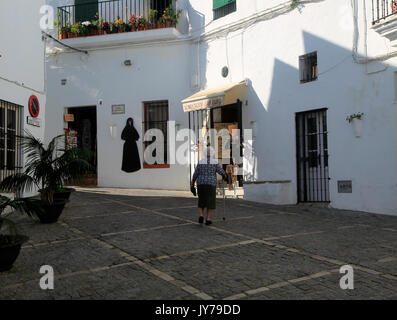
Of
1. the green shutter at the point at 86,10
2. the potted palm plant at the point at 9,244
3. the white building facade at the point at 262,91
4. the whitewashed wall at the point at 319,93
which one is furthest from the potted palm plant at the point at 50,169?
the green shutter at the point at 86,10

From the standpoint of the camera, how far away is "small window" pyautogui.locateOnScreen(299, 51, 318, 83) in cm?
1101

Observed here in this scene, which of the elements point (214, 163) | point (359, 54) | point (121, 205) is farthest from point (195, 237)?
point (359, 54)

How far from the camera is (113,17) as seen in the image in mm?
15258

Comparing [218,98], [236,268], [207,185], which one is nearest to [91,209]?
[207,185]

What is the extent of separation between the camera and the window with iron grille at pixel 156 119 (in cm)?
1457

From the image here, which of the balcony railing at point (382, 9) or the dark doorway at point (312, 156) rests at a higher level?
the balcony railing at point (382, 9)

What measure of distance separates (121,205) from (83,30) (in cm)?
760

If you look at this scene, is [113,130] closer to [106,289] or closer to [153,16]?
[153,16]

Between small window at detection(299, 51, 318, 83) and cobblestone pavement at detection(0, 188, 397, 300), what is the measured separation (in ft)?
12.2

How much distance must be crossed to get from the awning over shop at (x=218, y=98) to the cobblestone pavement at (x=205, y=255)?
374 cm

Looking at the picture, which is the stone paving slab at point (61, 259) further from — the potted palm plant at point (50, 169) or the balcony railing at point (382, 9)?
the balcony railing at point (382, 9)

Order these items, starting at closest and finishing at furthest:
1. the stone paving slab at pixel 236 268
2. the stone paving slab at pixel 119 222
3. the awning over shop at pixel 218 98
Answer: the stone paving slab at pixel 236 268
the stone paving slab at pixel 119 222
the awning over shop at pixel 218 98

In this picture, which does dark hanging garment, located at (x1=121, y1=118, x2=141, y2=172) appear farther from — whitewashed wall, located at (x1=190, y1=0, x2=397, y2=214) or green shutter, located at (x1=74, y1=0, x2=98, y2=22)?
green shutter, located at (x1=74, y1=0, x2=98, y2=22)

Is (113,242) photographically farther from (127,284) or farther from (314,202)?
(314,202)
